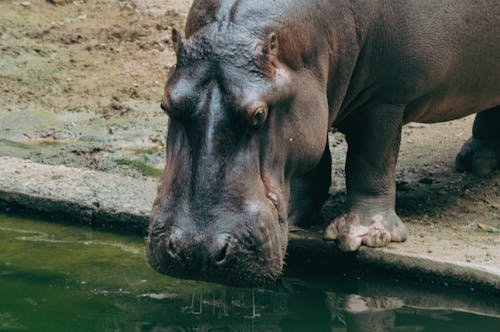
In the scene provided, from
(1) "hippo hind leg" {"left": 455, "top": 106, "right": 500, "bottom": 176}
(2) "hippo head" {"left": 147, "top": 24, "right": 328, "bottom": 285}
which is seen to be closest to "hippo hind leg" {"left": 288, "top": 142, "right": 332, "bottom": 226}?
(2) "hippo head" {"left": 147, "top": 24, "right": 328, "bottom": 285}

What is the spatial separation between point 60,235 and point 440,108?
210cm

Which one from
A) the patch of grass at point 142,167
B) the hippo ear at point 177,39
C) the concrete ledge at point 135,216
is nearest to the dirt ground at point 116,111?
the patch of grass at point 142,167

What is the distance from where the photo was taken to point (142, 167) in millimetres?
6477

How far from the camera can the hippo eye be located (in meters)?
3.94

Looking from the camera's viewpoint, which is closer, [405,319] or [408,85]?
[405,319]

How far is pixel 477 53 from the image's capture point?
5.16 metres

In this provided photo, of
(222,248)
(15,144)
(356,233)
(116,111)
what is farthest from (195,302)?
(116,111)

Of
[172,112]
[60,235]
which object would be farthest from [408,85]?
[60,235]

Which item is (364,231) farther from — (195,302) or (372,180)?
(195,302)

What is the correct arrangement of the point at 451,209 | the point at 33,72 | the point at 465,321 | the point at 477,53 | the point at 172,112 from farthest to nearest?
the point at 33,72 < the point at 451,209 < the point at 477,53 < the point at 465,321 < the point at 172,112

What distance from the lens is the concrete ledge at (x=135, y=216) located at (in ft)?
15.0

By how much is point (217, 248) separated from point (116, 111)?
165 inches

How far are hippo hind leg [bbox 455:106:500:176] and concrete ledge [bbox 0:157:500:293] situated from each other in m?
1.18

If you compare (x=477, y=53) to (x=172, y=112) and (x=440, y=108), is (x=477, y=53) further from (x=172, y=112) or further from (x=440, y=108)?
(x=172, y=112)
